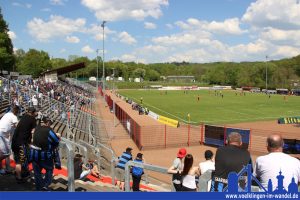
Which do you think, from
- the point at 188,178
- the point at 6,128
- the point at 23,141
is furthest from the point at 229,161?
the point at 6,128

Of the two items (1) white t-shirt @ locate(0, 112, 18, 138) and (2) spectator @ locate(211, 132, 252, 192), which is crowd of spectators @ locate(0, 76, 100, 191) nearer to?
(1) white t-shirt @ locate(0, 112, 18, 138)

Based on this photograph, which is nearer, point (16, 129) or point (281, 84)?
point (16, 129)

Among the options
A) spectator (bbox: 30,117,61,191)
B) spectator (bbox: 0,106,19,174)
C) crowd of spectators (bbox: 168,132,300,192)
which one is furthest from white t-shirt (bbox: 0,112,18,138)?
crowd of spectators (bbox: 168,132,300,192)

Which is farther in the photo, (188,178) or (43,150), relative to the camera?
(43,150)

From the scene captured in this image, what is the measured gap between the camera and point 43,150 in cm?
742

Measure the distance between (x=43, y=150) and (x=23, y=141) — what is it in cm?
105

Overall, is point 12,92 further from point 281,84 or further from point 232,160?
point 281,84

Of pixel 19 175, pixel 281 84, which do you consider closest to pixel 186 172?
pixel 19 175

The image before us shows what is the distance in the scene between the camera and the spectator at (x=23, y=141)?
810 centimetres

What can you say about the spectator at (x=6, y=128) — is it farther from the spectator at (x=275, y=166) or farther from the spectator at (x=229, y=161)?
the spectator at (x=275, y=166)

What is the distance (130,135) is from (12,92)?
10107 mm

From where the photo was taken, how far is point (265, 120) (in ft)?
139

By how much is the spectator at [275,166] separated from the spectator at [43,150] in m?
4.51

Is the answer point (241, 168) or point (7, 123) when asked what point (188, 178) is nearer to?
point (241, 168)
